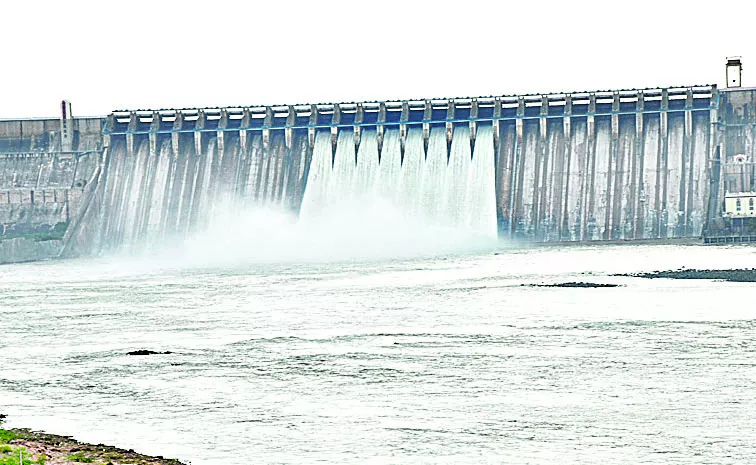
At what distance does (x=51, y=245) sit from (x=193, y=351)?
192ft

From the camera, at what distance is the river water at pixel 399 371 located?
84.5 ft

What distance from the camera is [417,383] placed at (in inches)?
1264

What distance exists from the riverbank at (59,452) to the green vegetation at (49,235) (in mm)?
70591

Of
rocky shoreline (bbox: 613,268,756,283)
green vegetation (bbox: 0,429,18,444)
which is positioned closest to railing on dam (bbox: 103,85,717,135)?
rocky shoreline (bbox: 613,268,756,283)

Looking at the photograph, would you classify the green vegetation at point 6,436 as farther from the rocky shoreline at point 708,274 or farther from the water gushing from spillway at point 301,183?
the water gushing from spillway at point 301,183

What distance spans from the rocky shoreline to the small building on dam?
25196 mm

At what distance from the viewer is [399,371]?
112ft

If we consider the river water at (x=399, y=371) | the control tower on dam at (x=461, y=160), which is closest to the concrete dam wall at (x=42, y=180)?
the control tower on dam at (x=461, y=160)

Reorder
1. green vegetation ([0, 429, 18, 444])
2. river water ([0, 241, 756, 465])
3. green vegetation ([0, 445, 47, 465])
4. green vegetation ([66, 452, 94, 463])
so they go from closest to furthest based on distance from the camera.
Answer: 1. green vegetation ([0, 445, 47, 465])
2. green vegetation ([66, 452, 94, 463])
3. green vegetation ([0, 429, 18, 444])
4. river water ([0, 241, 756, 465])

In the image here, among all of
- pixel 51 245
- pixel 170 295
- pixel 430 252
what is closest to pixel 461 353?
pixel 170 295

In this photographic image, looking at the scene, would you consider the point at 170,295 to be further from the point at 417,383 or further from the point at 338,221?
the point at 338,221

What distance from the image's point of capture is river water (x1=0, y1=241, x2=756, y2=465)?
25.8 meters

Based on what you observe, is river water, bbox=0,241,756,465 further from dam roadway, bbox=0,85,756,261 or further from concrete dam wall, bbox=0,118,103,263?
concrete dam wall, bbox=0,118,103,263

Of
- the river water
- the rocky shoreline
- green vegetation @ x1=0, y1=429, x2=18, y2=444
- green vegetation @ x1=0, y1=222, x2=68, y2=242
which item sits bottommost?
green vegetation @ x1=0, y1=429, x2=18, y2=444
